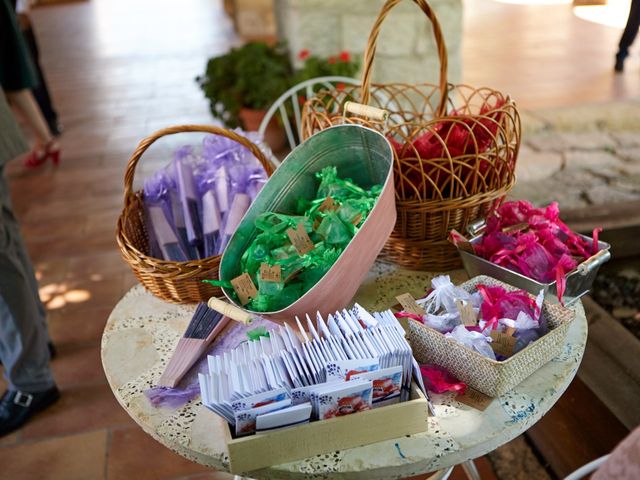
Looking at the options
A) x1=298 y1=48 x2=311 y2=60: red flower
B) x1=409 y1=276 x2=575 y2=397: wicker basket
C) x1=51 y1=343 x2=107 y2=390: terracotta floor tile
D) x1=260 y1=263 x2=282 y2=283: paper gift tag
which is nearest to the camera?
x1=409 y1=276 x2=575 y2=397: wicker basket

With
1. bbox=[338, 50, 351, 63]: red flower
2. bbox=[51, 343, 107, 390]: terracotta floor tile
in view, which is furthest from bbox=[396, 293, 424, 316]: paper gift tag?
bbox=[338, 50, 351, 63]: red flower

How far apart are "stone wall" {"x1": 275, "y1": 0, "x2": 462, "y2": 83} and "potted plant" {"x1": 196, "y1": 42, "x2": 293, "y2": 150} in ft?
1.04

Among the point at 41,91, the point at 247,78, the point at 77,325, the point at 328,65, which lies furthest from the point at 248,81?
the point at 77,325

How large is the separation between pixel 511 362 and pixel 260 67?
3019 millimetres

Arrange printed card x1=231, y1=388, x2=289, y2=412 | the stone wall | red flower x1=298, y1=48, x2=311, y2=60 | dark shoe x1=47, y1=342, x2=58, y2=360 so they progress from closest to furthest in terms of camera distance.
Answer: printed card x1=231, y1=388, x2=289, y2=412
dark shoe x1=47, y1=342, x2=58, y2=360
the stone wall
red flower x1=298, y1=48, x2=311, y2=60

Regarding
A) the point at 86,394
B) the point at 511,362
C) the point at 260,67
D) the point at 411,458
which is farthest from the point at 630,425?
the point at 260,67

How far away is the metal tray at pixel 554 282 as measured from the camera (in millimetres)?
1144

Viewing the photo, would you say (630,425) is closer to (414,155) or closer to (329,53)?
(414,155)

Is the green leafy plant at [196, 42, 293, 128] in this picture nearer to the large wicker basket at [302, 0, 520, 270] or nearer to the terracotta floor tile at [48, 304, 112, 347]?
the terracotta floor tile at [48, 304, 112, 347]

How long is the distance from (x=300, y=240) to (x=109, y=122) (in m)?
3.93

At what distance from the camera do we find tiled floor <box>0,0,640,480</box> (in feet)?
6.24

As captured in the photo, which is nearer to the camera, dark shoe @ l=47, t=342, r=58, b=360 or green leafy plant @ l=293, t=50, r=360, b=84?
dark shoe @ l=47, t=342, r=58, b=360

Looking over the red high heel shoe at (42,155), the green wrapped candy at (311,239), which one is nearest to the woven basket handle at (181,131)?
the green wrapped candy at (311,239)

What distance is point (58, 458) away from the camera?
186 centimetres
